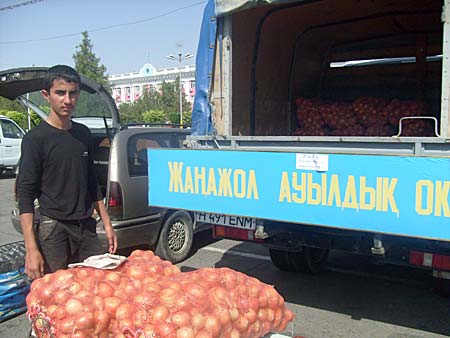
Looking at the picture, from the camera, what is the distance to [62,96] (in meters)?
2.95

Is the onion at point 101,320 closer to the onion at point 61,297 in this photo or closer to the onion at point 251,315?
the onion at point 61,297

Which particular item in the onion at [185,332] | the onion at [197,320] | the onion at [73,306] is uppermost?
the onion at [73,306]

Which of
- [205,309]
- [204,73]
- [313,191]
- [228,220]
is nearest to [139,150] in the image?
[204,73]

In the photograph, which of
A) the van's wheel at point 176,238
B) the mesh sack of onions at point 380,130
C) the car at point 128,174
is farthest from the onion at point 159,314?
A: the mesh sack of onions at point 380,130

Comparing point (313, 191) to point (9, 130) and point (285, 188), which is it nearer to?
point (285, 188)

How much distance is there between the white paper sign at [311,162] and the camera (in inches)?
123

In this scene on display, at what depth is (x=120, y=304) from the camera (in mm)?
2268

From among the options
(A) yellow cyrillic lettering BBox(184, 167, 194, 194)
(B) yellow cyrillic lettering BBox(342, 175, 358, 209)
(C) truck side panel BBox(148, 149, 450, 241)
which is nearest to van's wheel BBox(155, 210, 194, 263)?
(C) truck side panel BBox(148, 149, 450, 241)

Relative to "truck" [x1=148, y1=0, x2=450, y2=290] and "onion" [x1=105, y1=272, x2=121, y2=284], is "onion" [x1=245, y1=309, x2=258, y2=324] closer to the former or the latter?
"onion" [x1=105, y1=272, x2=121, y2=284]

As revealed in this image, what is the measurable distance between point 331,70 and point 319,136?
2.68 m

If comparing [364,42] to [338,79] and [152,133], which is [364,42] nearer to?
[338,79]

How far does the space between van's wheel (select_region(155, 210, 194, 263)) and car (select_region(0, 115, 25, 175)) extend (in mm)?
11592

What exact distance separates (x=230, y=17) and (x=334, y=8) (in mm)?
1631

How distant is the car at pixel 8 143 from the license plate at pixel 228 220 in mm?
13615
